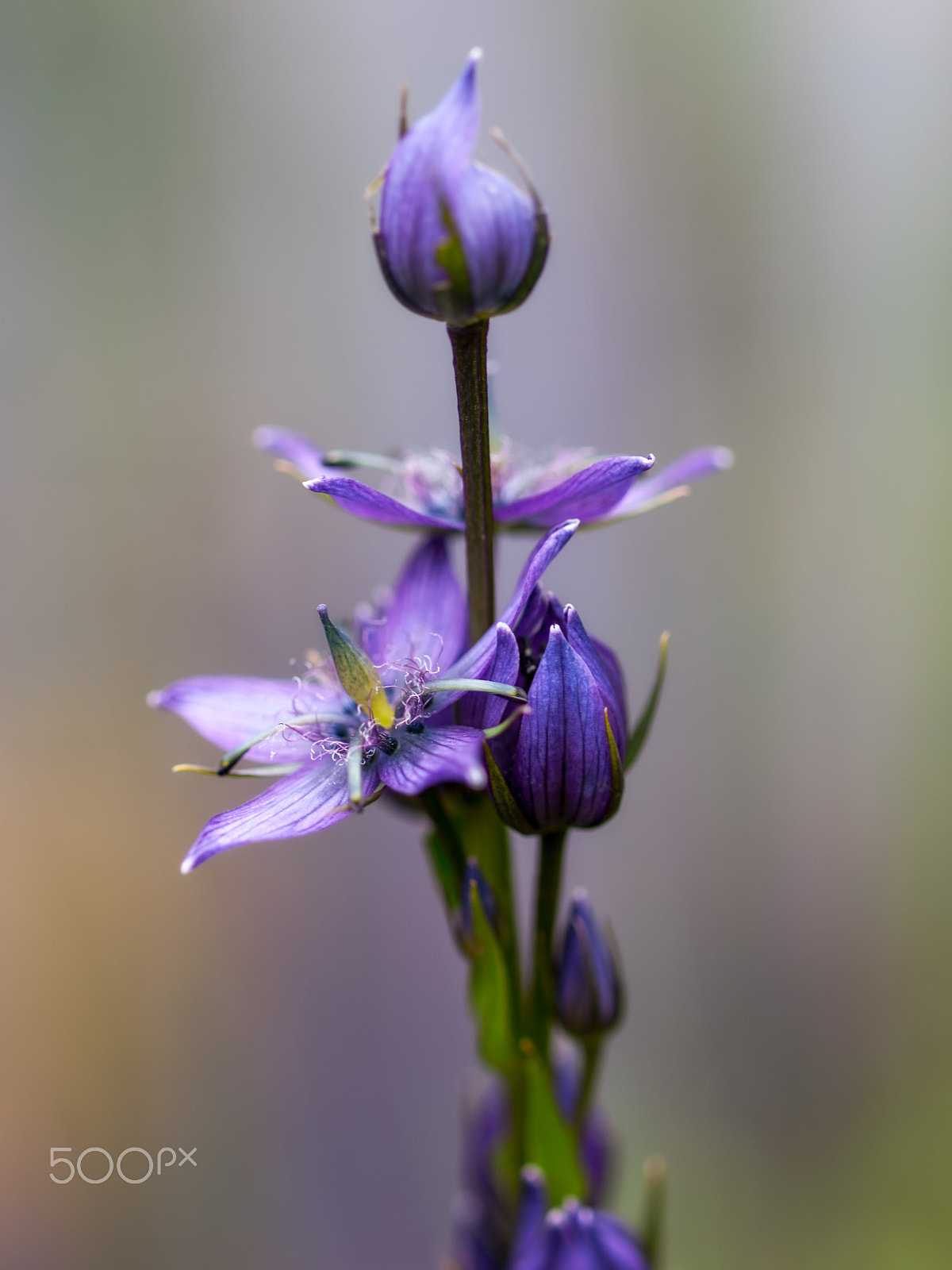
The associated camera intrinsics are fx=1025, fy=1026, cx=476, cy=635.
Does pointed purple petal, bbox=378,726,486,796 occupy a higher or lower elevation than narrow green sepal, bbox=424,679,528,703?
lower

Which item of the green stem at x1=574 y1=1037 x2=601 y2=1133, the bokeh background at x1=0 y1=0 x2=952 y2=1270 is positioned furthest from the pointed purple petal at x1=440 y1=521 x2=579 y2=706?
the bokeh background at x1=0 y1=0 x2=952 y2=1270

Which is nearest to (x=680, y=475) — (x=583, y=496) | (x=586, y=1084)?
(x=583, y=496)

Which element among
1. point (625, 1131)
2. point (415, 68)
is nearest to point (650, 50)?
point (415, 68)

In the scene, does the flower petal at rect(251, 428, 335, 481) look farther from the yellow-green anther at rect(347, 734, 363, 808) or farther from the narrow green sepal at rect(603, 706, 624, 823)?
the narrow green sepal at rect(603, 706, 624, 823)

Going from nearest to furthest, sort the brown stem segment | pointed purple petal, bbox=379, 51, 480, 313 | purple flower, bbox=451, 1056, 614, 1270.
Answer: pointed purple petal, bbox=379, 51, 480, 313 < the brown stem segment < purple flower, bbox=451, 1056, 614, 1270

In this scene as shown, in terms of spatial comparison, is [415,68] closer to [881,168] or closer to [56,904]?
[881,168]

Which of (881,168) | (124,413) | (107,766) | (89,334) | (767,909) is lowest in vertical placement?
(767,909)

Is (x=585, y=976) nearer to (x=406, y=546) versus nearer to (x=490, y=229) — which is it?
(x=490, y=229)
